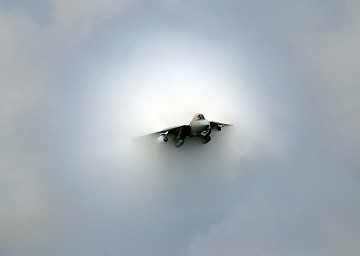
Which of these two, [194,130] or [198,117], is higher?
[198,117]

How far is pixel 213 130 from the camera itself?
61438 mm

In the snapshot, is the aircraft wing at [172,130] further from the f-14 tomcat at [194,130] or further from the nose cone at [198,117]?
the nose cone at [198,117]

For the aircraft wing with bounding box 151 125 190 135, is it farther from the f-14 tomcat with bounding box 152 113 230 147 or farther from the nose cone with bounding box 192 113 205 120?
the nose cone with bounding box 192 113 205 120

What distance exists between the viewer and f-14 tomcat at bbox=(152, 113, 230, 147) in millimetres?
58531

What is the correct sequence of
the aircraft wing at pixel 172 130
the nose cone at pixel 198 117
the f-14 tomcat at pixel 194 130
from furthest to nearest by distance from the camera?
the aircraft wing at pixel 172 130 → the nose cone at pixel 198 117 → the f-14 tomcat at pixel 194 130

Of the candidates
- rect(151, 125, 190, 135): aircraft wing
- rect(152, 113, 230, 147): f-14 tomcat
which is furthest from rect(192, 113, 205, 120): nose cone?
rect(151, 125, 190, 135): aircraft wing

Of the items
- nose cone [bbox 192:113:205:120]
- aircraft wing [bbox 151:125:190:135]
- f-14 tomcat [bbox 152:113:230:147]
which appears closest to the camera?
f-14 tomcat [bbox 152:113:230:147]

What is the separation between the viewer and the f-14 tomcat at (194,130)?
5853 cm

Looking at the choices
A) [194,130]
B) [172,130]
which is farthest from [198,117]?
[172,130]

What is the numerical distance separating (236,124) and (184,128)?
21.0 feet

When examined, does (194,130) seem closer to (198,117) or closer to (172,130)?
(198,117)

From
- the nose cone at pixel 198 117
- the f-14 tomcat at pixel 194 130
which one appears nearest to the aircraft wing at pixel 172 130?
the f-14 tomcat at pixel 194 130

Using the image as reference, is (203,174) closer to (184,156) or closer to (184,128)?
(184,156)

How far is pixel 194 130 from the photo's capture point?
5878 cm
